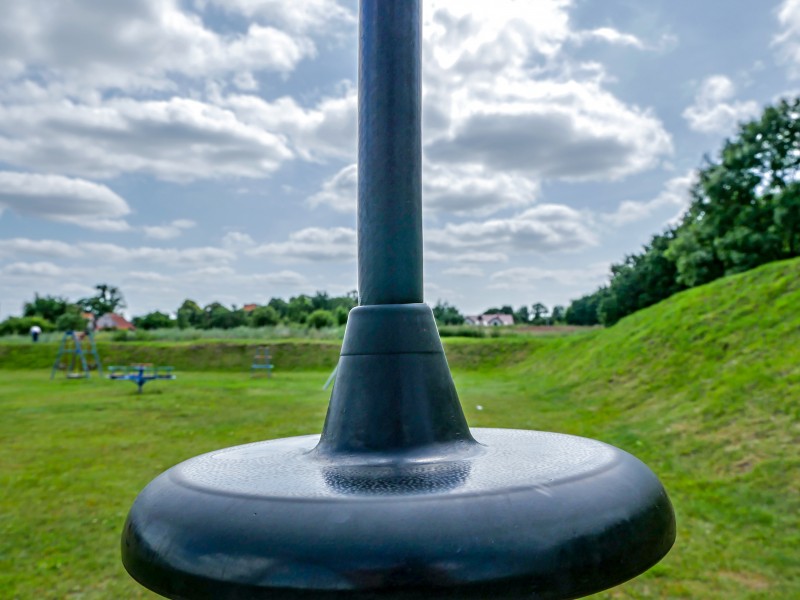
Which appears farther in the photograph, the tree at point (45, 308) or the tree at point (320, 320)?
the tree at point (45, 308)

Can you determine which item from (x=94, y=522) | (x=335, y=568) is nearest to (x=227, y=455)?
(x=335, y=568)

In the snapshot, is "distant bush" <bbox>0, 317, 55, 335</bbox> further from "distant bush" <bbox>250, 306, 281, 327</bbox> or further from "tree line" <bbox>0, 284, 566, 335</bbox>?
"distant bush" <bbox>250, 306, 281, 327</bbox>

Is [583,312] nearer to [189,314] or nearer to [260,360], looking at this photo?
[189,314]

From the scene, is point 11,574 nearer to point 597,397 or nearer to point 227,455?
point 227,455

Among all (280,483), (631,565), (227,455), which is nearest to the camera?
(631,565)

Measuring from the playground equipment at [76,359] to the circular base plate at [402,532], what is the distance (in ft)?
70.3

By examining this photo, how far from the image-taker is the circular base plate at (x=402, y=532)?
127 centimetres

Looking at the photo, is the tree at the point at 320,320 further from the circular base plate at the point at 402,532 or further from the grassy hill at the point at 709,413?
the circular base plate at the point at 402,532

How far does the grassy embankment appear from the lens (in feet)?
16.0

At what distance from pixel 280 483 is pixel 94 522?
4.92 meters

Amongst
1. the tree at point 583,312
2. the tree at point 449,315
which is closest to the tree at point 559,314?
the tree at point 583,312

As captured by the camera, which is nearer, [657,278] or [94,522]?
[94,522]

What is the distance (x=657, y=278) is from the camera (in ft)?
113

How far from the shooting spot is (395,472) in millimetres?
1699
